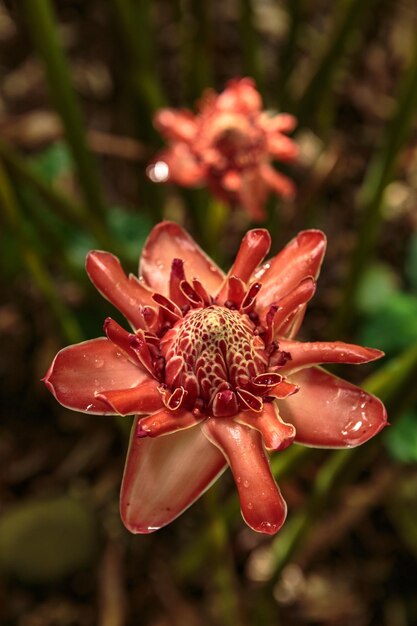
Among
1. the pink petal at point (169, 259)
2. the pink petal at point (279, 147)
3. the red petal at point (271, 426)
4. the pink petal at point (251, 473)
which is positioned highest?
the pink petal at point (279, 147)

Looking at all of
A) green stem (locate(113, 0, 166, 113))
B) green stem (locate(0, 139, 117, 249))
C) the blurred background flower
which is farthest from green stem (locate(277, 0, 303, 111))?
green stem (locate(0, 139, 117, 249))

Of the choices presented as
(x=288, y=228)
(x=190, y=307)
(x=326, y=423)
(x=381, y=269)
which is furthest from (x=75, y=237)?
(x=326, y=423)

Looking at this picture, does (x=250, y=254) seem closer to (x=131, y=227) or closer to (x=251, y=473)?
(x=251, y=473)

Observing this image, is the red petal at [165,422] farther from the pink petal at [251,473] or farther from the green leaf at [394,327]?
the green leaf at [394,327]

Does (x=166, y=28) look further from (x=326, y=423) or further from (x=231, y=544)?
(x=326, y=423)

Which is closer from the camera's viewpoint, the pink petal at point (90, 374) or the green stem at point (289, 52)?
the pink petal at point (90, 374)

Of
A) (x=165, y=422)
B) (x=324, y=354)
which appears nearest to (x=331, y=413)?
(x=324, y=354)

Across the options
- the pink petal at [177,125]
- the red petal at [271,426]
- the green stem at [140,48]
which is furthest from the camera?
the green stem at [140,48]

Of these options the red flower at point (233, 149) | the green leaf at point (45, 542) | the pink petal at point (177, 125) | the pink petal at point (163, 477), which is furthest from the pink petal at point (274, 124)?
the green leaf at point (45, 542)
